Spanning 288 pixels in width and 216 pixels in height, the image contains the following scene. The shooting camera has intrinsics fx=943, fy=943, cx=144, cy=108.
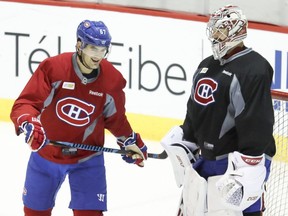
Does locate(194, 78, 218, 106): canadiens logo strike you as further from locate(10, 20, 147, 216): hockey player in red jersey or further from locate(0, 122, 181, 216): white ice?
locate(0, 122, 181, 216): white ice

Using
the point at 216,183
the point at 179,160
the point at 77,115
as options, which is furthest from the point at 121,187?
the point at 216,183

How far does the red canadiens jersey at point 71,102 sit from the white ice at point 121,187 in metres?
1.12

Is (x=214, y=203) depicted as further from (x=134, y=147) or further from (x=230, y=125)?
(x=134, y=147)

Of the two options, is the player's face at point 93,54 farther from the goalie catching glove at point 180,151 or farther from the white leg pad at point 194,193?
the white leg pad at point 194,193

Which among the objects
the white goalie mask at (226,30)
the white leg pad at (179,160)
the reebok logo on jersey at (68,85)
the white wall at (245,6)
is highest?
the white goalie mask at (226,30)

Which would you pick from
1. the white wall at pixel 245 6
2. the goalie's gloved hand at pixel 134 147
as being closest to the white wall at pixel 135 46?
the white wall at pixel 245 6

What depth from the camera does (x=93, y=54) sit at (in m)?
3.80

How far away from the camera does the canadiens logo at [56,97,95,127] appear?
3883mm

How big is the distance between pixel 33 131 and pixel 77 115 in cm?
28

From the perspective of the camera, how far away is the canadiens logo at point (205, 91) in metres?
3.46

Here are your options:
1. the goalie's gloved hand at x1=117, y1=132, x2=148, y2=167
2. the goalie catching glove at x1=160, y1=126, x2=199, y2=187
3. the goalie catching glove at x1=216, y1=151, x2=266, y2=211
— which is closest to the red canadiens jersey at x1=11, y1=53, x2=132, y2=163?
the goalie's gloved hand at x1=117, y1=132, x2=148, y2=167

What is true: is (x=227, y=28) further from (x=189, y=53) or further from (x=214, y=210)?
(x=189, y=53)

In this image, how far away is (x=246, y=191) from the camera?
A: 337 centimetres

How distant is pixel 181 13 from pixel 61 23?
0.84 meters
